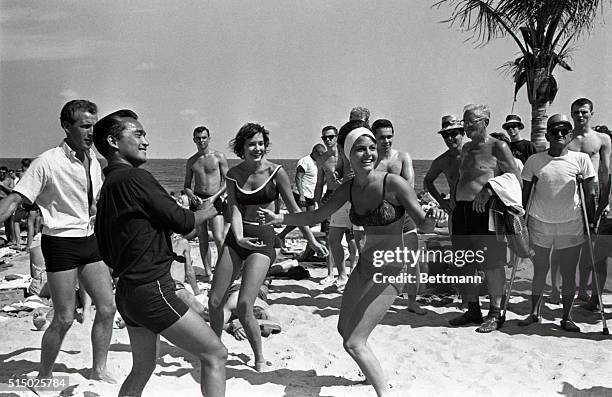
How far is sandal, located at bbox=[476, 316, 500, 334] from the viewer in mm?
5652

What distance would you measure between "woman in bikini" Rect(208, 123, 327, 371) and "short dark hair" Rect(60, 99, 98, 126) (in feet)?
3.86

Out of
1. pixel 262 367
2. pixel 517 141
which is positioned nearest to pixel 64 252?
pixel 262 367

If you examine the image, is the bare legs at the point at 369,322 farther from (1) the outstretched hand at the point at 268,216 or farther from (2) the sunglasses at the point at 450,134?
(2) the sunglasses at the point at 450,134

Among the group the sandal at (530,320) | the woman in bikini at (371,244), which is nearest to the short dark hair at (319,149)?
the sandal at (530,320)

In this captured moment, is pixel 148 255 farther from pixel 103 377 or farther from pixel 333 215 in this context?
pixel 333 215

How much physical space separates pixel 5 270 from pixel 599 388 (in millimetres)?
8037

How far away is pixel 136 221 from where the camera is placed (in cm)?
299

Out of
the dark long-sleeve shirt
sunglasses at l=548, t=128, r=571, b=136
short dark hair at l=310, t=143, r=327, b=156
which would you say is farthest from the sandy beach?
short dark hair at l=310, t=143, r=327, b=156

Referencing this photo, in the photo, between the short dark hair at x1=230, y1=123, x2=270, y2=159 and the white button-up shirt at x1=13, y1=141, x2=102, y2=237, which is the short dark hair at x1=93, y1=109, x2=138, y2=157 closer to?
the white button-up shirt at x1=13, y1=141, x2=102, y2=237

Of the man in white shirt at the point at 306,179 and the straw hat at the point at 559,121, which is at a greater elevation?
the straw hat at the point at 559,121

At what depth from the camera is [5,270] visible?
9.10m

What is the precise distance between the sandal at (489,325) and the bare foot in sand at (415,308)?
2.67ft

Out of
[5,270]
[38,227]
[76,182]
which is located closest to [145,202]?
[76,182]

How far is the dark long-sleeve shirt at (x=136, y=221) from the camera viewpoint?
9.71 ft
